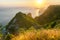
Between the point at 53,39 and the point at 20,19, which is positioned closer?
the point at 53,39

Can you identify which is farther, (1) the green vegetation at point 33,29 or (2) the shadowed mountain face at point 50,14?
(2) the shadowed mountain face at point 50,14

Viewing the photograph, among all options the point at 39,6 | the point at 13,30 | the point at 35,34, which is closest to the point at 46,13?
the point at 39,6

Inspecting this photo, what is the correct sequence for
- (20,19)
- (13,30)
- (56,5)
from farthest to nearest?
(56,5) < (20,19) < (13,30)

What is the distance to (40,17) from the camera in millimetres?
27578

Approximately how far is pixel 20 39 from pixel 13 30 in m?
6.32

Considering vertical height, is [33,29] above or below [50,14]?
above

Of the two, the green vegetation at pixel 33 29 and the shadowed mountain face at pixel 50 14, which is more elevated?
the green vegetation at pixel 33 29

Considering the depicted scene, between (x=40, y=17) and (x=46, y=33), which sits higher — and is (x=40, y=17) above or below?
below

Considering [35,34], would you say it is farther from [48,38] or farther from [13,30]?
[13,30]

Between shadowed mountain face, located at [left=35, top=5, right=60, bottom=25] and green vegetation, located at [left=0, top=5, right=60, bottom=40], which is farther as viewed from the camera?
shadowed mountain face, located at [left=35, top=5, right=60, bottom=25]

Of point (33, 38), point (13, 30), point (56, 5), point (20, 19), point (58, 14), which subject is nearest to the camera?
point (33, 38)

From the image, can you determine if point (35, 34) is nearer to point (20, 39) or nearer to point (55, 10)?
point (20, 39)

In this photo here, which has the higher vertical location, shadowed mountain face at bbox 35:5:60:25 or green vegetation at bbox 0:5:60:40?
green vegetation at bbox 0:5:60:40

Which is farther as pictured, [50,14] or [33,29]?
[50,14]
